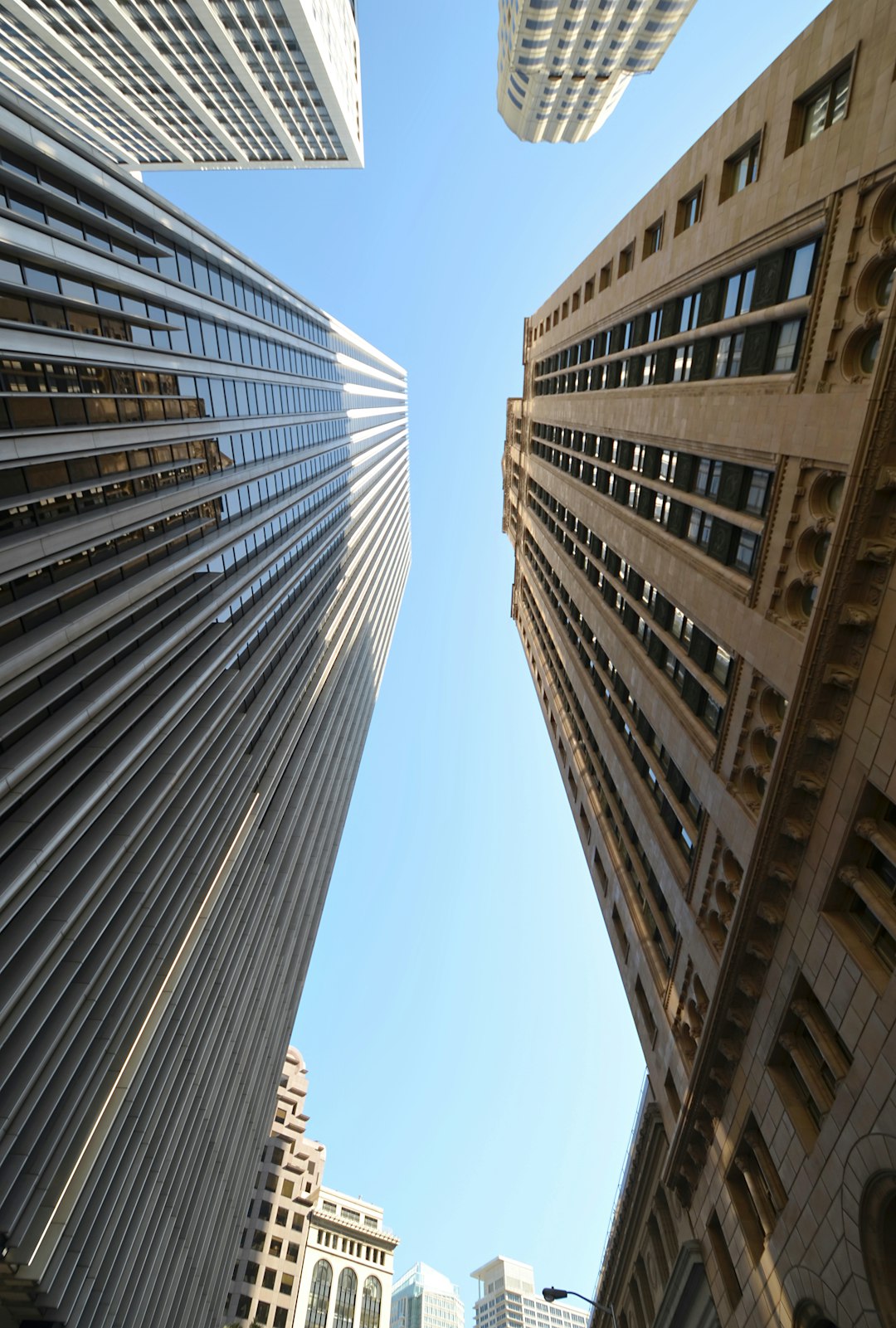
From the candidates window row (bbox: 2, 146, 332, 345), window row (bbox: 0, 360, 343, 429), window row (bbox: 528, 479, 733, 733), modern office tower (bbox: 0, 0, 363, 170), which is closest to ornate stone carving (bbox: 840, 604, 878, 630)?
window row (bbox: 528, 479, 733, 733)

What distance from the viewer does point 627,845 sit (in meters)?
38.6

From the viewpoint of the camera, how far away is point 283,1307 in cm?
7500

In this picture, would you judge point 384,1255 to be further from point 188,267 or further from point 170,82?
point 170,82

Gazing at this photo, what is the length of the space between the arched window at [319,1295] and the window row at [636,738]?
263 ft

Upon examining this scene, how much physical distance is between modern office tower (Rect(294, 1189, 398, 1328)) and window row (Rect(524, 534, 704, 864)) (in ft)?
250

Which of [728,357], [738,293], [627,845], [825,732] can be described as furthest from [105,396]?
[627,845]

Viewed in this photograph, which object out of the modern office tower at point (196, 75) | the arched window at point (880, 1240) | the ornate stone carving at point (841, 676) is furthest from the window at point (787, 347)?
the modern office tower at point (196, 75)

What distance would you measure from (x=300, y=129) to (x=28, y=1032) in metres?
107

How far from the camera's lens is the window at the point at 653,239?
32.3m

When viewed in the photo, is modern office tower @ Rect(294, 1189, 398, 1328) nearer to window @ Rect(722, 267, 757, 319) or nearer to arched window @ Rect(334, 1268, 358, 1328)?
arched window @ Rect(334, 1268, 358, 1328)

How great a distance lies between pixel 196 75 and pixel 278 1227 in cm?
12439

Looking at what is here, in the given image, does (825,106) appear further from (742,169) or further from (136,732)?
(136,732)

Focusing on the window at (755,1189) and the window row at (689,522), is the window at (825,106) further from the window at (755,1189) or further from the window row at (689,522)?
the window at (755,1189)

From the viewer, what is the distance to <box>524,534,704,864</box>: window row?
97.5 ft
